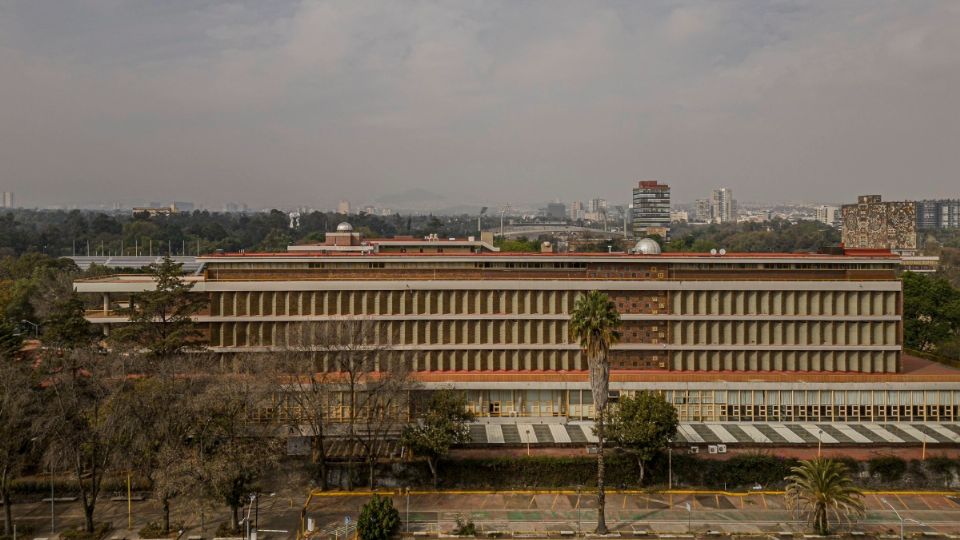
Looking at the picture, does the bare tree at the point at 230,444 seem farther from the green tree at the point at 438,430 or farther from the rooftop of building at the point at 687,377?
the rooftop of building at the point at 687,377

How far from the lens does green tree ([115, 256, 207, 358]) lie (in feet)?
184

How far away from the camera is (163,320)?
5781 centimetres

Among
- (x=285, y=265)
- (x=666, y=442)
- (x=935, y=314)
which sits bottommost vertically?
(x=666, y=442)

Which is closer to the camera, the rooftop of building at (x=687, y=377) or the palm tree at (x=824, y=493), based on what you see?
the palm tree at (x=824, y=493)

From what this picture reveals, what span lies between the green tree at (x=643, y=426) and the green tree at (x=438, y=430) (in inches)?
403

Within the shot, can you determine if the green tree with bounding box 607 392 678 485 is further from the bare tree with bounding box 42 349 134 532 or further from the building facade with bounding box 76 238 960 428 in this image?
the bare tree with bounding box 42 349 134 532

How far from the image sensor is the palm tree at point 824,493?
4253 centimetres

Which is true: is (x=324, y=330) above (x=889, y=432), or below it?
above

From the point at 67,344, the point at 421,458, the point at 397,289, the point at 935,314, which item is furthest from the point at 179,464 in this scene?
the point at 935,314

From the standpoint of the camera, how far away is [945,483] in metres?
51.0

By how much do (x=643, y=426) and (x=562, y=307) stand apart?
18381 millimetres

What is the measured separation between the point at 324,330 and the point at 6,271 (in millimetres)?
80772

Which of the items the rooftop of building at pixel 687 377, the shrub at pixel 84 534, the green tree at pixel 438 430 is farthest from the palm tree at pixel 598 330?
the shrub at pixel 84 534

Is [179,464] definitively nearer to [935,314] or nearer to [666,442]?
[666,442]
